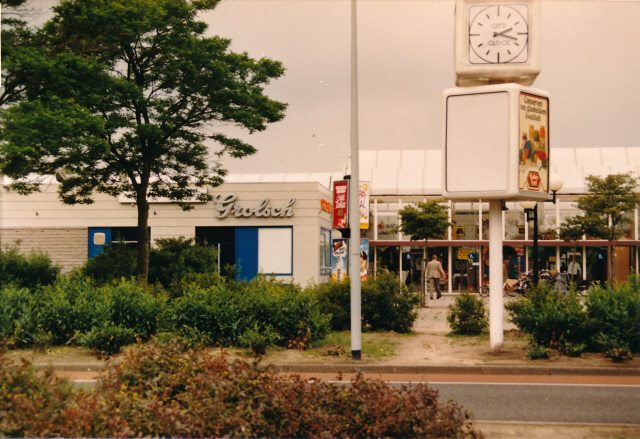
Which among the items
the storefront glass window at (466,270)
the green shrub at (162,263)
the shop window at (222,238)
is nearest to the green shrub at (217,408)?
the green shrub at (162,263)

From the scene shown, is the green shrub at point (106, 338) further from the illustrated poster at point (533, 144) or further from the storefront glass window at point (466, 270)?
the storefront glass window at point (466, 270)

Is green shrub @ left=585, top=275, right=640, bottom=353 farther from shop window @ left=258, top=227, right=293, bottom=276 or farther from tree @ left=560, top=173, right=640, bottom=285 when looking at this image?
shop window @ left=258, top=227, right=293, bottom=276

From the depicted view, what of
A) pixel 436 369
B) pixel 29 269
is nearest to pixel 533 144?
pixel 436 369

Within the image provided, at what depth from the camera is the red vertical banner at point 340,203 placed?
13586mm

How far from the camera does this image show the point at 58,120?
12938 millimetres

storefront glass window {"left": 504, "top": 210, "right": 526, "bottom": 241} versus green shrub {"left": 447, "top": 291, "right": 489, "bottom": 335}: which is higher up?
storefront glass window {"left": 504, "top": 210, "right": 526, "bottom": 241}

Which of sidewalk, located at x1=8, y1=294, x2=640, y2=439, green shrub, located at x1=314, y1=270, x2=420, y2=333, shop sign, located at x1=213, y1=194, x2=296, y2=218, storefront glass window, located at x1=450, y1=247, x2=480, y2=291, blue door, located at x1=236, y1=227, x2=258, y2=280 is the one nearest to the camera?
sidewalk, located at x1=8, y1=294, x2=640, y2=439

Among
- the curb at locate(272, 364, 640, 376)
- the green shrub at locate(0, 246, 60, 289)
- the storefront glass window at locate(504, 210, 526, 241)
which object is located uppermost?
the storefront glass window at locate(504, 210, 526, 241)

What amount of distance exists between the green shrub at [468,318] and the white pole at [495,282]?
1.80 metres

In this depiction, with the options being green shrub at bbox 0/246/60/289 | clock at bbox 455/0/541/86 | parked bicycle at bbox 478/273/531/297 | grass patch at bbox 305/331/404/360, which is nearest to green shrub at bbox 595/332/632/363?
grass patch at bbox 305/331/404/360

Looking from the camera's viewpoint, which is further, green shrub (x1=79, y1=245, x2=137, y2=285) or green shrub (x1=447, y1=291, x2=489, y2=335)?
green shrub (x1=79, y1=245, x2=137, y2=285)

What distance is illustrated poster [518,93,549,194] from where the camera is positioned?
39.5 feet

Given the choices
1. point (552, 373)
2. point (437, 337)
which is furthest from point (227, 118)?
point (552, 373)

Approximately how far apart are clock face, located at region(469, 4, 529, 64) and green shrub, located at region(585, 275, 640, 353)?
477 centimetres
